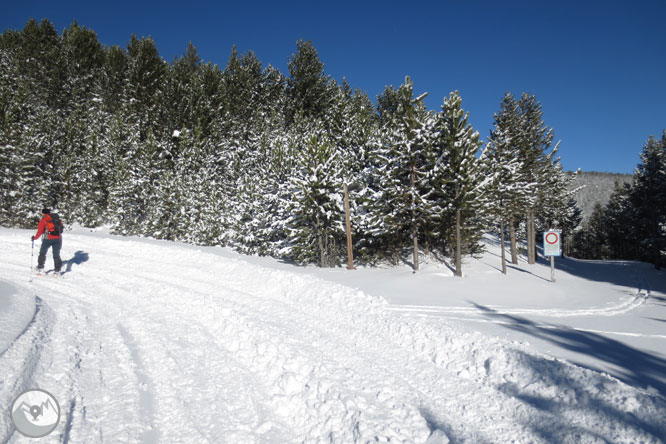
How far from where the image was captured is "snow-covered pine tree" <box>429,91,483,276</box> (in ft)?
64.5

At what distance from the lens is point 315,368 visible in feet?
17.1

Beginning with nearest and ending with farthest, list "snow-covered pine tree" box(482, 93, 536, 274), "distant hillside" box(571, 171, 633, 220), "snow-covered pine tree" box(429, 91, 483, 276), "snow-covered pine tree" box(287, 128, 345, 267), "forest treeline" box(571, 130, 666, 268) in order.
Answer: "snow-covered pine tree" box(429, 91, 483, 276) → "snow-covered pine tree" box(287, 128, 345, 267) → "snow-covered pine tree" box(482, 93, 536, 274) → "forest treeline" box(571, 130, 666, 268) → "distant hillside" box(571, 171, 633, 220)

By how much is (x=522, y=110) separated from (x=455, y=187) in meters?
18.0

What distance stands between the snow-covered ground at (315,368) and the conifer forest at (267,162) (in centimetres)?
1211

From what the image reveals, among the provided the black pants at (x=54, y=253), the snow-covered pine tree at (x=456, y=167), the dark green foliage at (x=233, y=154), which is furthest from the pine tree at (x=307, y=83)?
the black pants at (x=54, y=253)

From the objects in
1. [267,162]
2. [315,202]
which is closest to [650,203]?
[315,202]

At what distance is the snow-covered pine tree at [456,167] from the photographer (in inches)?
774

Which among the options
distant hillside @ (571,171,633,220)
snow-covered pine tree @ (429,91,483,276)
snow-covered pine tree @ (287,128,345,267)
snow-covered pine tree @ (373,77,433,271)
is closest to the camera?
snow-covered pine tree @ (429,91,483,276)

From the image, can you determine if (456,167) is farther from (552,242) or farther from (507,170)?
(507,170)

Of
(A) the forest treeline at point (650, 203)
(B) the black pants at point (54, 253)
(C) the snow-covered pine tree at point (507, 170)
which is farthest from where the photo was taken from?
(A) the forest treeline at point (650, 203)

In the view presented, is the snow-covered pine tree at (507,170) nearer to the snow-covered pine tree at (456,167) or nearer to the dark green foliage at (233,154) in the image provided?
the dark green foliage at (233,154)

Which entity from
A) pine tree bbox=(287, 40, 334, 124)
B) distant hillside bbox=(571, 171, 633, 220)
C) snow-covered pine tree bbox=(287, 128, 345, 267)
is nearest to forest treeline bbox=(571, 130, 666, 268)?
snow-covered pine tree bbox=(287, 128, 345, 267)

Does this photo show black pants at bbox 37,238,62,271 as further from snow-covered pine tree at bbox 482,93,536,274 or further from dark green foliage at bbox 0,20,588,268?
snow-covered pine tree at bbox 482,93,536,274

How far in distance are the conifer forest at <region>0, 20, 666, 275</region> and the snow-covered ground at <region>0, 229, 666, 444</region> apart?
39.7 feet
